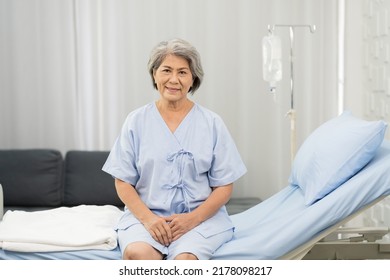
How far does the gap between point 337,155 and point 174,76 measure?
0.65m

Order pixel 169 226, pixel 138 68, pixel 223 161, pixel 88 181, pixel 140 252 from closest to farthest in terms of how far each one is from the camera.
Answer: pixel 140 252 → pixel 169 226 → pixel 223 161 → pixel 88 181 → pixel 138 68

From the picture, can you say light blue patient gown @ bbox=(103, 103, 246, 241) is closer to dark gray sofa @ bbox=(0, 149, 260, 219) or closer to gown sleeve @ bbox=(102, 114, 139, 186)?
gown sleeve @ bbox=(102, 114, 139, 186)

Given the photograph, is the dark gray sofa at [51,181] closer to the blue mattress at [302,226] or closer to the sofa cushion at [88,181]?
the sofa cushion at [88,181]

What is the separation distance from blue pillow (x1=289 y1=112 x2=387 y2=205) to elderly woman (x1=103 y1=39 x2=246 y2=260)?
29cm

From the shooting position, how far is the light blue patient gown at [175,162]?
2.25m

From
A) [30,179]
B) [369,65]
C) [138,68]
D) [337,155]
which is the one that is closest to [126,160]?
[337,155]

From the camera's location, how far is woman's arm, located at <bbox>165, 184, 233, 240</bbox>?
2158 mm

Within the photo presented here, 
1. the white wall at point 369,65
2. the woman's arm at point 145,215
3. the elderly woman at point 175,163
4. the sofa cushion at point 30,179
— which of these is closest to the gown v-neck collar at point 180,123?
the elderly woman at point 175,163

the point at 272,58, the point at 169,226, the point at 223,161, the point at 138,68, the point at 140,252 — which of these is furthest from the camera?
the point at 138,68

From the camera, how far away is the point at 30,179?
3.92m

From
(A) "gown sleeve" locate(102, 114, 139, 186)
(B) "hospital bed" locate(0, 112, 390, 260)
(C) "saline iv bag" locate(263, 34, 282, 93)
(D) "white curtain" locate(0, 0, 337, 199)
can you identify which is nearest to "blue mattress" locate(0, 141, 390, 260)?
(B) "hospital bed" locate(0, 112, 390, 260)

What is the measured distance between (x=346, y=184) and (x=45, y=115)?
249 centimetres

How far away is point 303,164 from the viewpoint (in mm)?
2557

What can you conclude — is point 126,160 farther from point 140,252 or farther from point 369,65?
point 369,65
